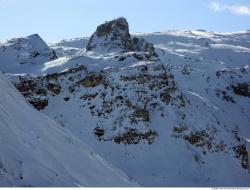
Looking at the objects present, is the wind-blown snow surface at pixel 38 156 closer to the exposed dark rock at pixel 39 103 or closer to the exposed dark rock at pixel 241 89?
the exposed dark rock at pixel 39 103

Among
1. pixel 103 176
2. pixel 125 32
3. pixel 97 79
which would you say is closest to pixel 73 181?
pixel 103 176

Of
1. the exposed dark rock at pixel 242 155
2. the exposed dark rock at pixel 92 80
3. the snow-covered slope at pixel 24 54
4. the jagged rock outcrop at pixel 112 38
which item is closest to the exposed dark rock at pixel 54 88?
the exposed dark rock at pixel 92 80

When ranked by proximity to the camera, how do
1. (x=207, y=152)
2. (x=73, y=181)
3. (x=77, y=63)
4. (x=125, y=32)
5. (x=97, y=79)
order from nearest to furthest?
(x=73, y=181) < (x=207, y=152) < (x=97, y=79) < (x=77, y=63) < (x=125, y=32)

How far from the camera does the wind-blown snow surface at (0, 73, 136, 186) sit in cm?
1396

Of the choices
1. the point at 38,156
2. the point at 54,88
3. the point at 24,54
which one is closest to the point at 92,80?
the point at 54,88

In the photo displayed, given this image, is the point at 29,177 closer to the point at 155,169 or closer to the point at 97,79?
the point at 155,169

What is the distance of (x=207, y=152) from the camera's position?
38.0m

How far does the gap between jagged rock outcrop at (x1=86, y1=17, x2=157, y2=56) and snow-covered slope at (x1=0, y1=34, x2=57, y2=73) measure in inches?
261

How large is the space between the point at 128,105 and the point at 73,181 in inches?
962

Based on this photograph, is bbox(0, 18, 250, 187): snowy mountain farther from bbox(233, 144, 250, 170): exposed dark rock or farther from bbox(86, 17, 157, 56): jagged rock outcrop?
bbox(86, 17, 157, 56): jagged rock outcrop

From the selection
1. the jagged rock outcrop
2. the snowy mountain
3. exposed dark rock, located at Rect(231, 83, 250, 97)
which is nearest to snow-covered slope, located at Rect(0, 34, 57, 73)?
the snowy mountain

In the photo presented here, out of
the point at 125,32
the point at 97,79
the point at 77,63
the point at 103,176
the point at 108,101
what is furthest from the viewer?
the point at 125,32

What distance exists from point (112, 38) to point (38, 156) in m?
45.0

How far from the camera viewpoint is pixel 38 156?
53.7ft
